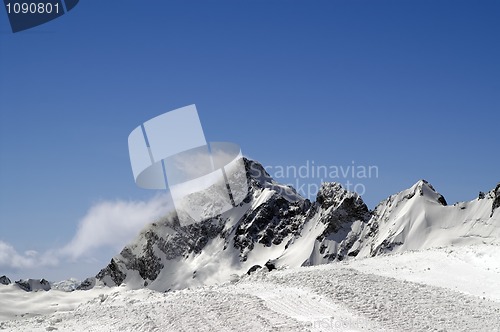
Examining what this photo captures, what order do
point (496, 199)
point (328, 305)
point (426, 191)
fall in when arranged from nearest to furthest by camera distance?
point (328, 305)
point (496, 199)
point (426, 191)

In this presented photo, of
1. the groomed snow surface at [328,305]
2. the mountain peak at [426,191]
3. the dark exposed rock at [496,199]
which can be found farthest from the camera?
the mountain peak at [426,191]

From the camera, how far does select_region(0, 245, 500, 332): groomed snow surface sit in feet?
78.8

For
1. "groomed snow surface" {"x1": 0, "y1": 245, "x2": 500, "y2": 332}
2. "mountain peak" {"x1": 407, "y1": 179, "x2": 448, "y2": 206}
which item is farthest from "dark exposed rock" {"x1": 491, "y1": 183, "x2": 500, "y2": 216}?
"groomed snow surface" {"x1": 0, "y1": 245, "x2": 500, "y2": 332}

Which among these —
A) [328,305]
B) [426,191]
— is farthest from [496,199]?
[328,305]

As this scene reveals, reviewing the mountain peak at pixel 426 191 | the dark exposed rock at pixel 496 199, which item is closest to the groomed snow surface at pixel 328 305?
the dark exposed rock at pixel 496 199

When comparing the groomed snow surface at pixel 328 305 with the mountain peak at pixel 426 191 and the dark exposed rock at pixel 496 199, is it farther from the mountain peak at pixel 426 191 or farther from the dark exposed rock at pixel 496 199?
the mountain peak at pixel 426 191

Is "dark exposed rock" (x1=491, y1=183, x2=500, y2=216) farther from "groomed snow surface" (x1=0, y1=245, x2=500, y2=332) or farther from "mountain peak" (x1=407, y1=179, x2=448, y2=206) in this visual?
"groomed snow surface" (x1=0, y1=245, x2=500, y2=332)

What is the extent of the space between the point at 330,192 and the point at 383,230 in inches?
1292

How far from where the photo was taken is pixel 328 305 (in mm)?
26234

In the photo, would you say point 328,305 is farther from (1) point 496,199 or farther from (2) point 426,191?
(2) point 426,191

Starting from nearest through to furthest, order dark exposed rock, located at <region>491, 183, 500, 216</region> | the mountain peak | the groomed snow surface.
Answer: the groomed snow surface → dark exposed rock, located at <region>491, 183, 500, 216</region> → the mountain peak

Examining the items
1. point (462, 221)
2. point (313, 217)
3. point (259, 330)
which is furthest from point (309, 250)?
point (259, 330)

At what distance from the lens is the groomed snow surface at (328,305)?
2403 cm

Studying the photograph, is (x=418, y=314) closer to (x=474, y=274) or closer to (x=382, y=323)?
(x=382, y=323)
